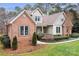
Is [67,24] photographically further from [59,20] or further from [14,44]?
[14,44]

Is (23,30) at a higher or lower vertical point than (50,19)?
lower

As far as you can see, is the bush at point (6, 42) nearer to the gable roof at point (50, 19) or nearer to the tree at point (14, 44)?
the tree at point (14, 44)

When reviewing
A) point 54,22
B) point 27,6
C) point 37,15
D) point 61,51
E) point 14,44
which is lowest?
point 61,51

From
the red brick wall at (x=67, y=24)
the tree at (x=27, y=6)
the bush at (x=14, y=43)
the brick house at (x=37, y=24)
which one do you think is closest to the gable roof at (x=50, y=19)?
the brick house at (x=37, y=24)

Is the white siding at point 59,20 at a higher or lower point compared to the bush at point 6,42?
higher

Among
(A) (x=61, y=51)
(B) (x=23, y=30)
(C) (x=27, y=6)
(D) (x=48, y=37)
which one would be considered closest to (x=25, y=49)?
(B) (x=23, y=30)

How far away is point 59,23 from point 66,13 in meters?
0.19

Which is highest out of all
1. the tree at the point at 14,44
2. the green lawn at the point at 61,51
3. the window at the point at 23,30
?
the window at the point at 23,30

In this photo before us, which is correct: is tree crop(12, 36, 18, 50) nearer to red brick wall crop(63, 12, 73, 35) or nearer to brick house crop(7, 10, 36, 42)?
brick house crop(7, 10, 36, 42)

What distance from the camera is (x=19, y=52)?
4.61 metres

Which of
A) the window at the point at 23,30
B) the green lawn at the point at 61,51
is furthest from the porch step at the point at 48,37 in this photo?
the window at the point at 23,30

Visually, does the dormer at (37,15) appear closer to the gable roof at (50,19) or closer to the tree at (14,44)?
the gable roof at (50,19)

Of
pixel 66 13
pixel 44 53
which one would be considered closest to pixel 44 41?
pixel 44 53

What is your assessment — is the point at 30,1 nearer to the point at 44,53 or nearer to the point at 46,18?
the point at 46,18
